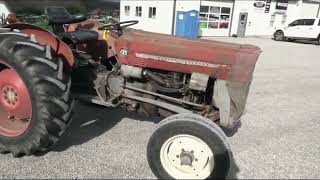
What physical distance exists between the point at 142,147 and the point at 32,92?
1453 mm

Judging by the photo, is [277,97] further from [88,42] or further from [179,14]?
[179,14]

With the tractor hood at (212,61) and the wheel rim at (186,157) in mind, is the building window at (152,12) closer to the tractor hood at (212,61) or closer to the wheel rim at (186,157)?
the tractor hood at (212,61)

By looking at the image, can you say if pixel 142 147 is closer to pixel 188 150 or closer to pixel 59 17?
pixel 188 150

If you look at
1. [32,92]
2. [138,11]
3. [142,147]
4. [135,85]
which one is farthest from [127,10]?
[32,92]

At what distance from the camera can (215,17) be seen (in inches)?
882

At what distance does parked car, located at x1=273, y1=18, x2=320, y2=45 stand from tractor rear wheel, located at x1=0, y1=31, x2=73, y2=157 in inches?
830

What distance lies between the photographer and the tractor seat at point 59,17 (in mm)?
4457

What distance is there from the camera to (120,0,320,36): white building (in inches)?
836

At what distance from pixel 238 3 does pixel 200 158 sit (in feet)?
69.9

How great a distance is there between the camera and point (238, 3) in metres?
23.1

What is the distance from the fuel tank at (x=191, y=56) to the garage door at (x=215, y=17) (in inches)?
718

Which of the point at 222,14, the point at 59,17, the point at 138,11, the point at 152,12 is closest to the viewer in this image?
the point at 59,17

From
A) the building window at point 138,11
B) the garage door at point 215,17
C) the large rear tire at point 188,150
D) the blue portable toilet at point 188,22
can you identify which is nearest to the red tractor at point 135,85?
the large rear tire at point 188,150

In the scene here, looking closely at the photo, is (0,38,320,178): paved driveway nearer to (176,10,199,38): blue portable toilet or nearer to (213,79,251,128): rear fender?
(213,79,251,128): rear fender
